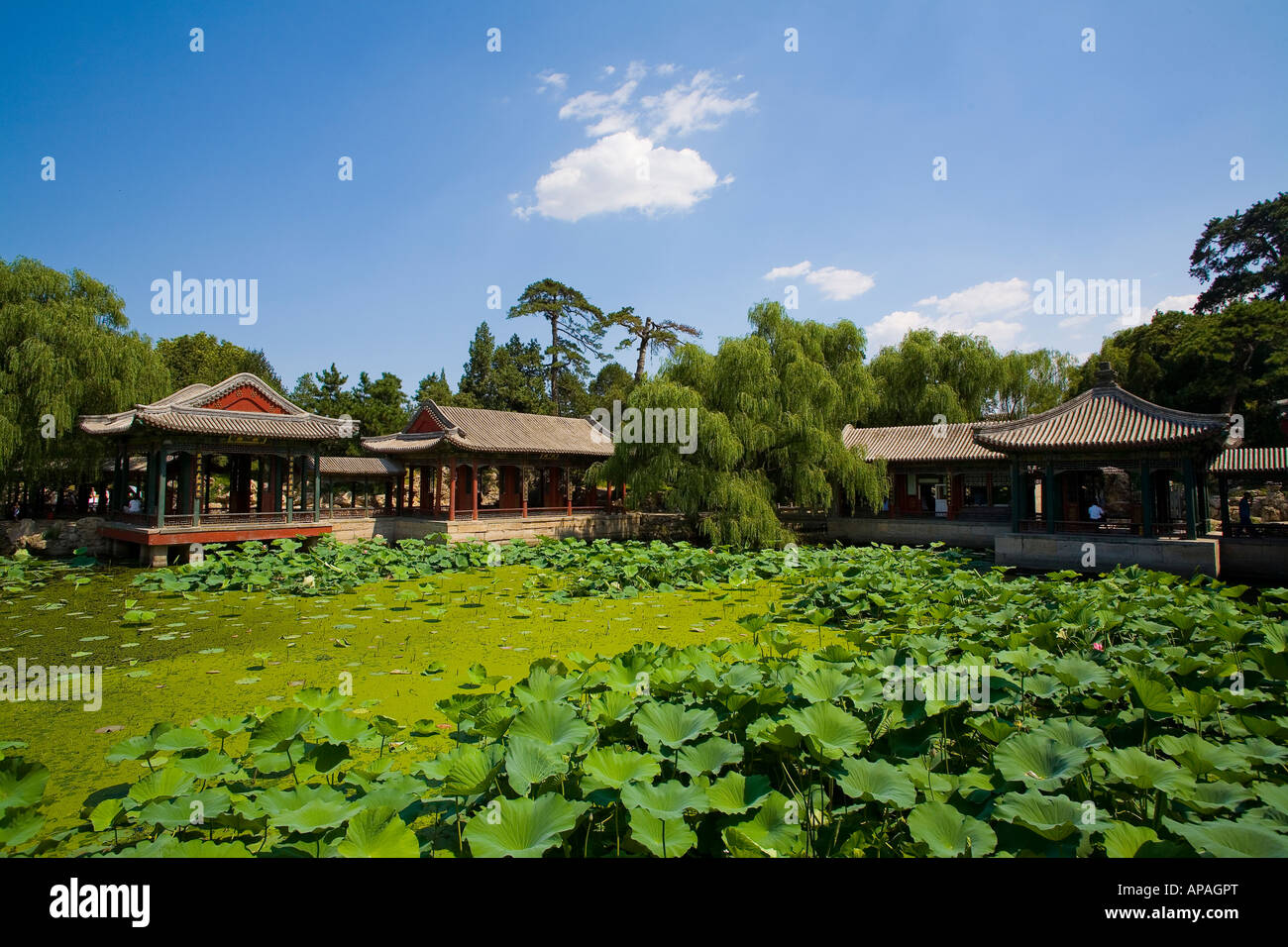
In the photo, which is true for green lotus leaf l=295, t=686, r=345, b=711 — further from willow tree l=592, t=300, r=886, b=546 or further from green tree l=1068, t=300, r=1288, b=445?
green tree l=1068, t=300, r=1288, b=445

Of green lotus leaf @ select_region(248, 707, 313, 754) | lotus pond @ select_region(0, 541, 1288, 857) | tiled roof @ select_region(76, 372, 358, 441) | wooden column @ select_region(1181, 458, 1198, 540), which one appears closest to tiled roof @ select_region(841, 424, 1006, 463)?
wooden column @ select_region(1181, 458, 1198, 540)

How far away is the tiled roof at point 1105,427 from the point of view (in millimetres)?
12633

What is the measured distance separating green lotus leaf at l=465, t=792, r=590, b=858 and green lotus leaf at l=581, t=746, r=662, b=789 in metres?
0.26

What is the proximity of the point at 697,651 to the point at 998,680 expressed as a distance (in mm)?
1609

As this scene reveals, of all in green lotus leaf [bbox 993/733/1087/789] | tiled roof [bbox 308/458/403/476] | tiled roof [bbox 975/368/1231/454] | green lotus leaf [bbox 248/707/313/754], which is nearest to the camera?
green lotus leaf [bbox 993/733/1087/789]

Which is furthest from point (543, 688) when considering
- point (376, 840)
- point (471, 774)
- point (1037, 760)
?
point (1037, 760)

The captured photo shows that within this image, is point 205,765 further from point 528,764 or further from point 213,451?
point 213,451

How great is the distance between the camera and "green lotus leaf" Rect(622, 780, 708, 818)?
2.09 meters

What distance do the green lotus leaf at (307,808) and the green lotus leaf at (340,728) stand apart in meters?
0.39

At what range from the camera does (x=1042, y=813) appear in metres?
2.08

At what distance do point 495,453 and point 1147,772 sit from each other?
54.9 ft

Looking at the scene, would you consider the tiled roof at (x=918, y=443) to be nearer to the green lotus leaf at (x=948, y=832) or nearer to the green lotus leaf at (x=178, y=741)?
the green lotus leaf at (x=948, y=832)

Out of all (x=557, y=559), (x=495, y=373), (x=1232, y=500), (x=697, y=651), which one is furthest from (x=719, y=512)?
(x=1232, y=500)

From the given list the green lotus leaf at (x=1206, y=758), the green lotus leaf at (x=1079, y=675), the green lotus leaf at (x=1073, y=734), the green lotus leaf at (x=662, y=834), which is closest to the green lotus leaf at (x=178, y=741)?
the green lotus leaf at (x=662, y=834)
